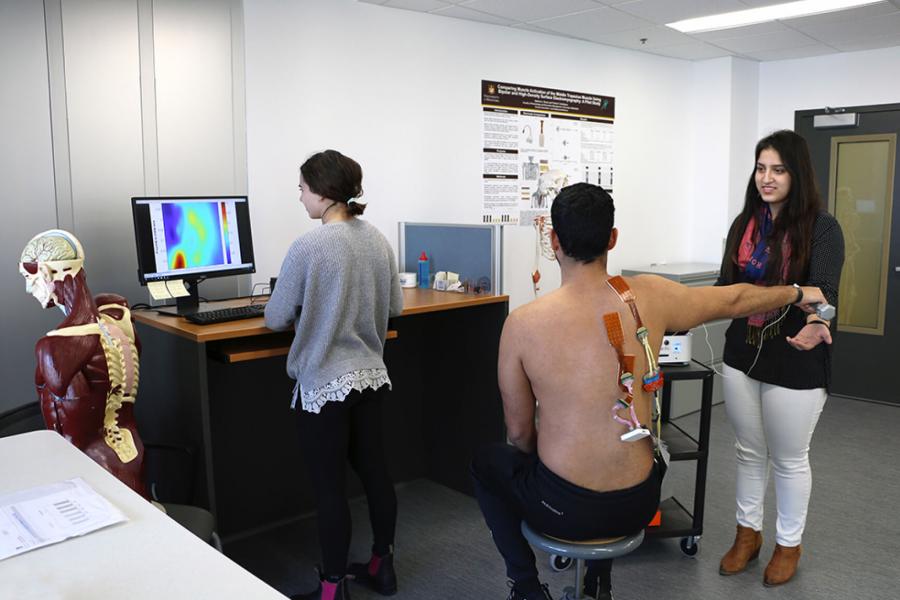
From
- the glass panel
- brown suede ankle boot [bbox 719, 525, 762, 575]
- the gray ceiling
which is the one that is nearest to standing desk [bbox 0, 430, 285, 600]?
brown suede ankle boot [bbox 719, 525, 762, 575]

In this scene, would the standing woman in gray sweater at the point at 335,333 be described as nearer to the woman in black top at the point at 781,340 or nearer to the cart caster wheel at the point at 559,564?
the cart caster wheel at the point at 559,564

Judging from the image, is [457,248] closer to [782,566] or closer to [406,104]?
[406,104]

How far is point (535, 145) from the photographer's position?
4.25 meters

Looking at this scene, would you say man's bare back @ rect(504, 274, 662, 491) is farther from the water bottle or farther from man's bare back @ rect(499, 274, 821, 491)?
the water bottle

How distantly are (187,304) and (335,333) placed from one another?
80cm

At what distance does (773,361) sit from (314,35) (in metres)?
2.25

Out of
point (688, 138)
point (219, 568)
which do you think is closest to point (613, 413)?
point (219, 568)

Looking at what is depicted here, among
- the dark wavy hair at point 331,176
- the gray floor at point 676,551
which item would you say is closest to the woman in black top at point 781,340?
the gray floor at point 676,551

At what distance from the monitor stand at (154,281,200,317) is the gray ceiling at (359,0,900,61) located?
157cm

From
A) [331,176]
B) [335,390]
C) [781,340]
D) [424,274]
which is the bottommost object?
[335,390]

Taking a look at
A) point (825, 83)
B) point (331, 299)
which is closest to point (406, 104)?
point (331, 299)

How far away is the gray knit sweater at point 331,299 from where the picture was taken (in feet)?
7.02

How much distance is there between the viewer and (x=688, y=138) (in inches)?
209

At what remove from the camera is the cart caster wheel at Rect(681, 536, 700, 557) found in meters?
2.78
